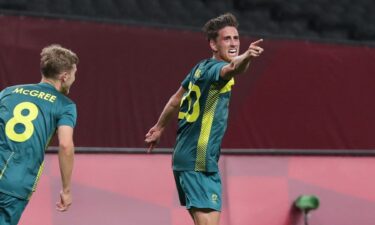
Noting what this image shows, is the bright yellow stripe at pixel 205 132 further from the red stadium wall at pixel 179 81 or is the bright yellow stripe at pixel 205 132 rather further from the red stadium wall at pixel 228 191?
the red stadium wall at pixel 179 81

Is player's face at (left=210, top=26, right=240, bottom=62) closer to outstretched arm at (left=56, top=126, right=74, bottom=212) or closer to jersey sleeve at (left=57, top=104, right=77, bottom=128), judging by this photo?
jersey sleeve at (left=57, top=104, right=77, bottom=128)

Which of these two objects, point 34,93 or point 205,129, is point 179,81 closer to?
point 205,129

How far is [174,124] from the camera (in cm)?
916

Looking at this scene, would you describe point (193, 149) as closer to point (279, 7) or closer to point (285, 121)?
point (285, 121)

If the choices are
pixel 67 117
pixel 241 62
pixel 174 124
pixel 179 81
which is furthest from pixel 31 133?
pixel 179 81

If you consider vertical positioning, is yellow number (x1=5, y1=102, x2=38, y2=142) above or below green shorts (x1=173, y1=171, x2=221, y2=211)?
above

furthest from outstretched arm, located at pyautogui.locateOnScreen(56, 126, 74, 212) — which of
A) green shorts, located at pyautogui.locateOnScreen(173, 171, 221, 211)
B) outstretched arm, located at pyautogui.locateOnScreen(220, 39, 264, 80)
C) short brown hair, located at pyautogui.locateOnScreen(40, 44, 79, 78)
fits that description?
outstretched arm, located at pyautogui.locateOnScreen(220, 39, 264, 80)

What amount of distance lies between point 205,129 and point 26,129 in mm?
1250

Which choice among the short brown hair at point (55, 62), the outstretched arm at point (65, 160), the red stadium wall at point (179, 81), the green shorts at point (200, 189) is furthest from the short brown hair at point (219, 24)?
the red stadium wall at point (179, 81)

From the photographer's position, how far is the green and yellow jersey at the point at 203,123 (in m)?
6.09

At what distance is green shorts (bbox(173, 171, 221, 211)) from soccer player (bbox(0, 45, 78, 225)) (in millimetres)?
930

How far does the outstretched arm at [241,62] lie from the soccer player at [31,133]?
974 millimetres

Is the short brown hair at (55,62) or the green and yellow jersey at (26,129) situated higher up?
the short brown hair at (55,62)

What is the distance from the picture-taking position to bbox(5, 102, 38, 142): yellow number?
5.51m
